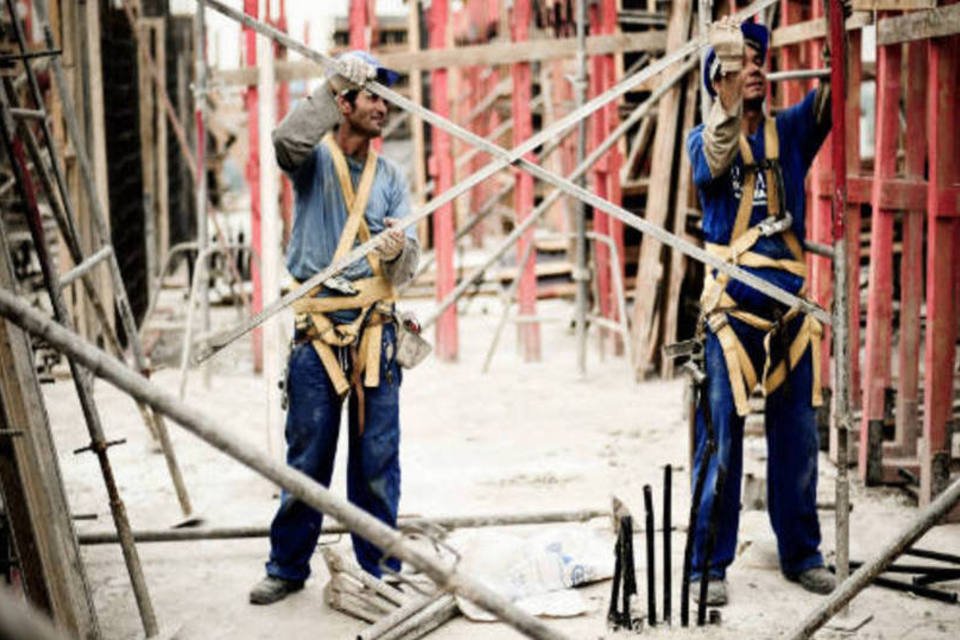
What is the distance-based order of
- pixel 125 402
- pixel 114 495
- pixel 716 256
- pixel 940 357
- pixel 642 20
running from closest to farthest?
pixel 114 495 → pixel 716 256 → pixel 940 357 → pixel 125 402 → pixel 642 20

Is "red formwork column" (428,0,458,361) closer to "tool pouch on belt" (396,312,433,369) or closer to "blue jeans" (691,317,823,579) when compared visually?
"tool pouch on belt" (396,312,433,369)

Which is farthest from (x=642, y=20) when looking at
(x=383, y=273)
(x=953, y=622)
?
(x=953, y=622)

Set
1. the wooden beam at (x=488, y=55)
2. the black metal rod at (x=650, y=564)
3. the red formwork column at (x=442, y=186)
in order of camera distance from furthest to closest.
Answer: the red formwork column at (x=442, y=186) → the wooden beam at (x=488, y=55) → the black metal rod at (x=650, y=564)

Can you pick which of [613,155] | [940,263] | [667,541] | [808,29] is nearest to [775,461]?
[667,541]

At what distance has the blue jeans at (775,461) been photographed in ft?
18.9

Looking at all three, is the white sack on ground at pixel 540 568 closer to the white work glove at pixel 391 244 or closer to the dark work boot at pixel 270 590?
the dark work boot at pixel 270 590

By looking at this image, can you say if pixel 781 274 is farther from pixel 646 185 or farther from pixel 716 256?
pixel 646 185

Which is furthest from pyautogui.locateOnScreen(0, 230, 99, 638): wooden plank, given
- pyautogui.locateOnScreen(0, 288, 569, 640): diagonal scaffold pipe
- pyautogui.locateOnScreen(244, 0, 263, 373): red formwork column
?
pyautogui.locateOnScreen(244, 0, 263, 373): red formwork column

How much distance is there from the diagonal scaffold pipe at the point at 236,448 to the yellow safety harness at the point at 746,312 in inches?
102

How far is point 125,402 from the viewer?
34.4 ft

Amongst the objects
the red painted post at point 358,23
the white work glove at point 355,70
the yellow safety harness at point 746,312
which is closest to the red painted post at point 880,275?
the yellow safety harness at point 746,312

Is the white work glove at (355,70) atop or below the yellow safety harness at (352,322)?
atop

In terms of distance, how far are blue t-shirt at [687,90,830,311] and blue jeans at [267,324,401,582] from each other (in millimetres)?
1579

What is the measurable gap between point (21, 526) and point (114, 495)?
61 cm
